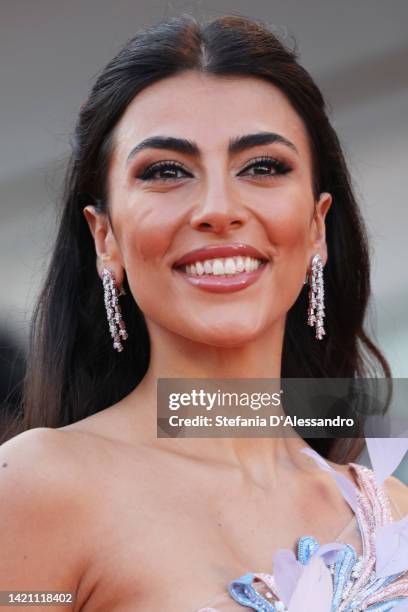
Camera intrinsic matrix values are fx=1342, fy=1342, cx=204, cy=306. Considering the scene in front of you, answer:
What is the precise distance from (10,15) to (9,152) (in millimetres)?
328

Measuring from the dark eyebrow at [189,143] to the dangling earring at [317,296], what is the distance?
0.72ft

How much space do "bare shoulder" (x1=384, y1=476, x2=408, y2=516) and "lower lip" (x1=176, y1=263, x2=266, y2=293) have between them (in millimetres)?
410

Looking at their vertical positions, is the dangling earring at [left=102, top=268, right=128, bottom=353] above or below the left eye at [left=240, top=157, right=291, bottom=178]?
below

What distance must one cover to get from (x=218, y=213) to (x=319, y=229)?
30 cm

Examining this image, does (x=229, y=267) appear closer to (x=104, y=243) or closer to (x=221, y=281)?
(x=221, y=281)

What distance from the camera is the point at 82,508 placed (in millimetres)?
1702

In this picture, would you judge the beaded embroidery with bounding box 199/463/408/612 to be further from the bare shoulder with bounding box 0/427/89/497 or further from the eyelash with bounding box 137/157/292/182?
the eyelash with bounding box 137/157/292/182

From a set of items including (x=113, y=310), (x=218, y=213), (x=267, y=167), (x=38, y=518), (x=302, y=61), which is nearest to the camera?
(x=38, y=518)

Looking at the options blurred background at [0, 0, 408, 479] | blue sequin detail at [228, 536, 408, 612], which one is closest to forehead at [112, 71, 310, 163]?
blue sequin detail at [228, 536, 408, 612]

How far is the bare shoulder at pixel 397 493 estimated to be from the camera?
6.52ft

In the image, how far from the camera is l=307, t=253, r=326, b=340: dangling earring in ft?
6.65

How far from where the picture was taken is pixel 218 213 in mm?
1778

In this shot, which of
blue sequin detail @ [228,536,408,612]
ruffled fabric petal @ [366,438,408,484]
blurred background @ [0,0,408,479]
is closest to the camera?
blue sequin detail @ [228,536,408,612]

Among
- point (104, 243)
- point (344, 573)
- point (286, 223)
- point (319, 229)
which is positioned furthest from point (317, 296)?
point (344, 573)
